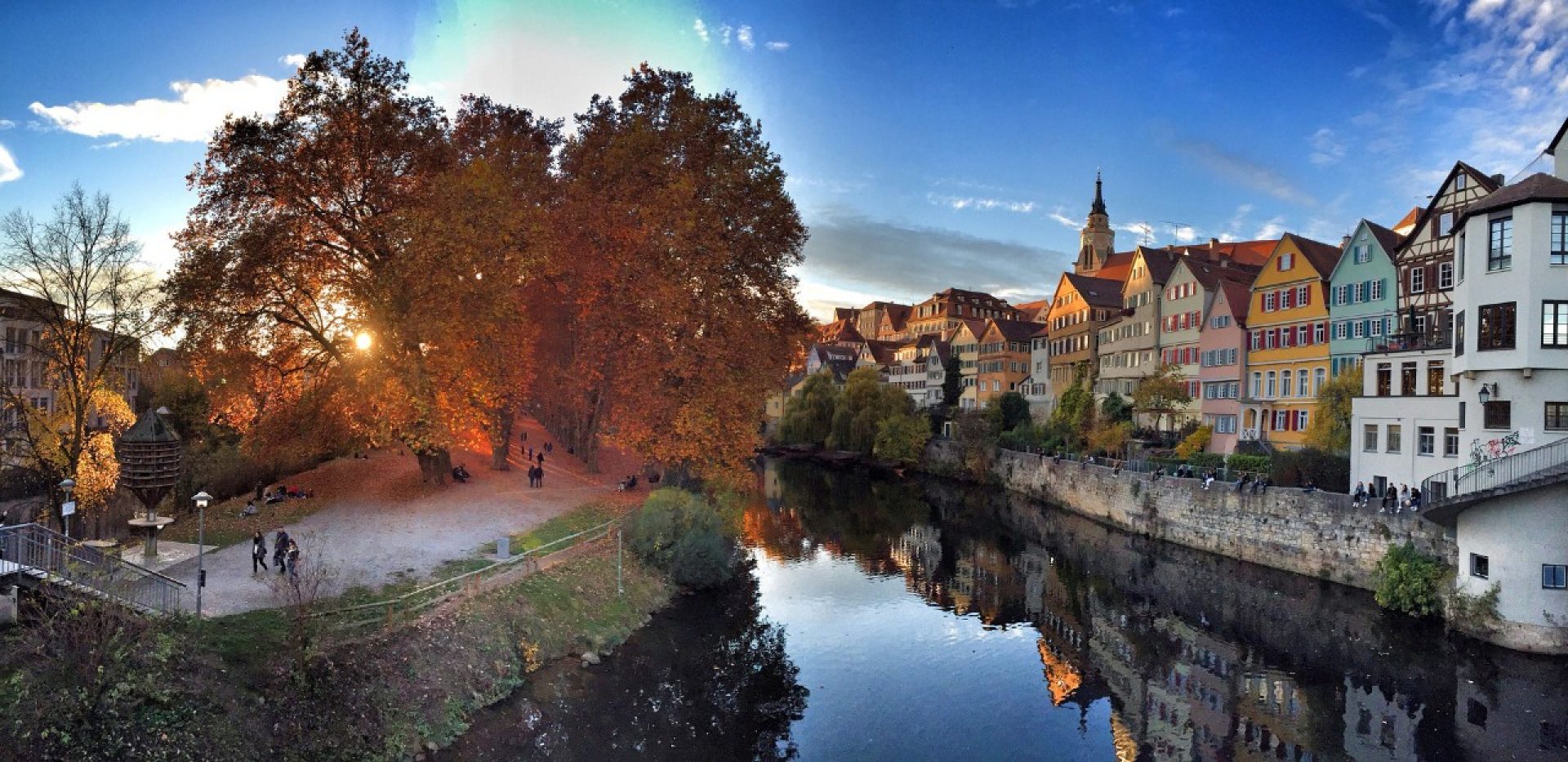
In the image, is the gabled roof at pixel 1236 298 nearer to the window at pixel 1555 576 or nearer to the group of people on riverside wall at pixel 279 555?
the window at pixel 1555 576

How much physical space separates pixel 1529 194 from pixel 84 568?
106 ft

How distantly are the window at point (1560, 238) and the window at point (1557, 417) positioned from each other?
3680 mm

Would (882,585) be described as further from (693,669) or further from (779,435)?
(779,435)

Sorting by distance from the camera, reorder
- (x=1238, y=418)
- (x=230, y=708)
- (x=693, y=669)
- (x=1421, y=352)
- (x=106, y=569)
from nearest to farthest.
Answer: (x=230, y=708)
(x=106, y=569)
(x=693, y=669)
(x=1421, y=352)
(x=1238, y=418)

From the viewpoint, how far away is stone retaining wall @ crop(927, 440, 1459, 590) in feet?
90.0

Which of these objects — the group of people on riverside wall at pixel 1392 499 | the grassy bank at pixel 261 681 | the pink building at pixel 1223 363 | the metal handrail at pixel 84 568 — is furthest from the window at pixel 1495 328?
the metal handrail at pixel 84 568

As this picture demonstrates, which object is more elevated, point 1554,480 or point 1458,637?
point 1554,480

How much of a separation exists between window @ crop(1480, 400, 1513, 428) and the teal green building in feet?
49.2

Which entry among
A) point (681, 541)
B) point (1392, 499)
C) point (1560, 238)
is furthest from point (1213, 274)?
point (681, 541)

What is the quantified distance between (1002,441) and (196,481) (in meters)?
45.7

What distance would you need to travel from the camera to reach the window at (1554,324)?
22484 millimetres

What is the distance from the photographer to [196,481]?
2909 centimetres

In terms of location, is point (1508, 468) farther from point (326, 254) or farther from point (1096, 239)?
point (1096, 239)

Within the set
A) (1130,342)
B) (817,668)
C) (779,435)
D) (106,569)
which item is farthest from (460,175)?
(779,435)
